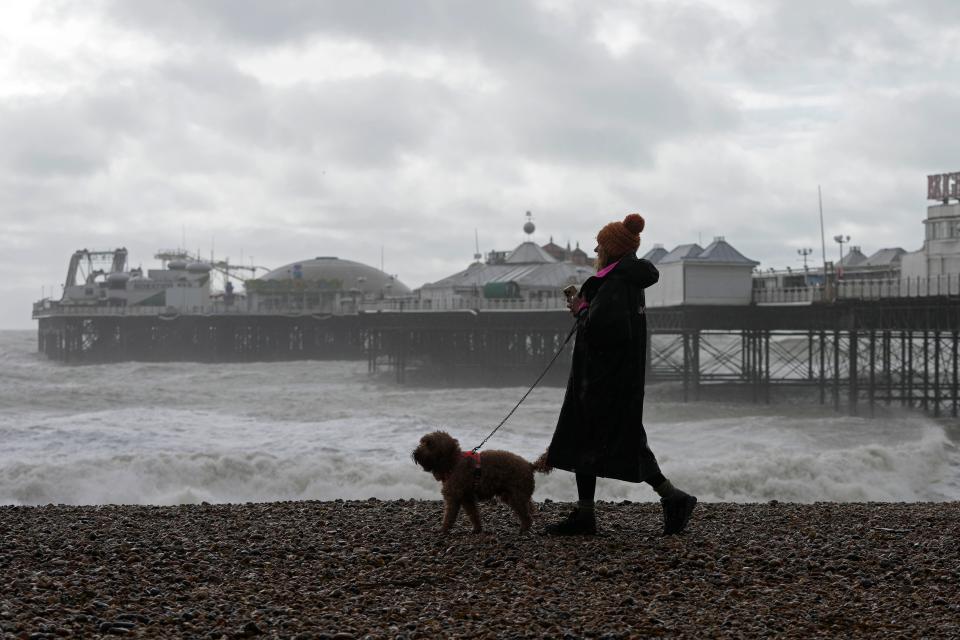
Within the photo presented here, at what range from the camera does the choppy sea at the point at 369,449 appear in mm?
12922

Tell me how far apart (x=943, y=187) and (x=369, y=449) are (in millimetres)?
33169

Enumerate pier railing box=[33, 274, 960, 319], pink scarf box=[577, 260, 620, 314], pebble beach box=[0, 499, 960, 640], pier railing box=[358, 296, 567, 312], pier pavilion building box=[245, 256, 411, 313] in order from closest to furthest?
pebble beach box=[0, 499, 960, 640] < pink scarf box=[577, 260, 620, 314] < pier railing box=[33, 274, 960, 319] < pier railing box=[358, 296, 567, 312] < pier pavilion building box=[245, 256, 411, 313]

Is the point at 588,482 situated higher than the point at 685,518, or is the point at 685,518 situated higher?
the point at 588,482

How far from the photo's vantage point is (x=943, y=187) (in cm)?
4347

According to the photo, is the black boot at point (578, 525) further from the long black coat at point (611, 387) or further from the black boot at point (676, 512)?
the black boot at point (676, 512)

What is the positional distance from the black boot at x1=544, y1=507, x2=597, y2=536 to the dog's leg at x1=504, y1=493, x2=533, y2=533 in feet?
0.47

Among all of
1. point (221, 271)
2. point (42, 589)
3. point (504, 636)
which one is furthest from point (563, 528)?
point (221, 271)

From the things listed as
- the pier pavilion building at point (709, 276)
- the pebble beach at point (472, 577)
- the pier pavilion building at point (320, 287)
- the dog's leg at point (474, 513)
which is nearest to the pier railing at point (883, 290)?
the pier pavilion building at point (709, 276)

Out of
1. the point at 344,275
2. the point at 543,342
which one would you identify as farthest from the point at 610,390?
the point at 344,275

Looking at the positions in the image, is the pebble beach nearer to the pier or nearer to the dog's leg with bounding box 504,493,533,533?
the dog's leg with bounding box 504,493,533,533

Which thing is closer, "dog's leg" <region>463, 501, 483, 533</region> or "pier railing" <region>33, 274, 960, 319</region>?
"dog's leg" <region>463, 501, 483, 533</region>

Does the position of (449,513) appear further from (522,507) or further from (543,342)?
(543,342)

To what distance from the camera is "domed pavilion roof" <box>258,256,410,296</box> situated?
290 feet

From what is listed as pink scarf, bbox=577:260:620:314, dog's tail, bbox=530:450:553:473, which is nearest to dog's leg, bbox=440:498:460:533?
dog's tail, bbox=530:450:553:473
